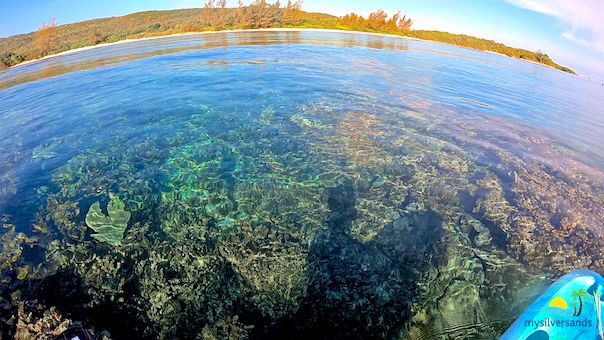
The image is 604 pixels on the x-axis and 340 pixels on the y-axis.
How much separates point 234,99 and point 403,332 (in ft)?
30.2

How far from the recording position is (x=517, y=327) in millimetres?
2863

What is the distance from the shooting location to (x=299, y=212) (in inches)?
183

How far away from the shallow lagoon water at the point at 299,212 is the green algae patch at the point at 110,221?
105mm

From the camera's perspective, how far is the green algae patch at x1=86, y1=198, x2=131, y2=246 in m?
4.18

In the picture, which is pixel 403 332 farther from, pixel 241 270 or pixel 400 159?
pixel 400 159

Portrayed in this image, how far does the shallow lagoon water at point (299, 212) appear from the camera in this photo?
3.37 meters

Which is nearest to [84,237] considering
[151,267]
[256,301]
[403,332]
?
[151,267]

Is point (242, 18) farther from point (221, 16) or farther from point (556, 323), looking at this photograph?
point (556, 323)

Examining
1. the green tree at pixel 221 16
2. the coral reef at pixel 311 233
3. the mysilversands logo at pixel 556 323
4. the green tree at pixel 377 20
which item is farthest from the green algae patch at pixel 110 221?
the green tree at pixel 377 20

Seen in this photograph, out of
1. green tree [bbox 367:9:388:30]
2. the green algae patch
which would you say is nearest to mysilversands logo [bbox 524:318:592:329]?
the green algae patch

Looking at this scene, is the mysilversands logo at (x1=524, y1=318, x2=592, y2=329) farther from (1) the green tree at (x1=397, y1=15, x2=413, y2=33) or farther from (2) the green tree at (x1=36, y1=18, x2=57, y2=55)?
(1) the green tree at (x1=397, y1=15, x2=413, y2=33)

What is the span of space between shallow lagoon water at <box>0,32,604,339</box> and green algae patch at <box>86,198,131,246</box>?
0.10 m

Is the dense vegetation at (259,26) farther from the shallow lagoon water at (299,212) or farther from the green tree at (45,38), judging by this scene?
the shallow lagoon water at (299,212)

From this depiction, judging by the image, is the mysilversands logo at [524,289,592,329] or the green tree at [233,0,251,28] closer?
the mysilversands logo at [524,289,592,329]
